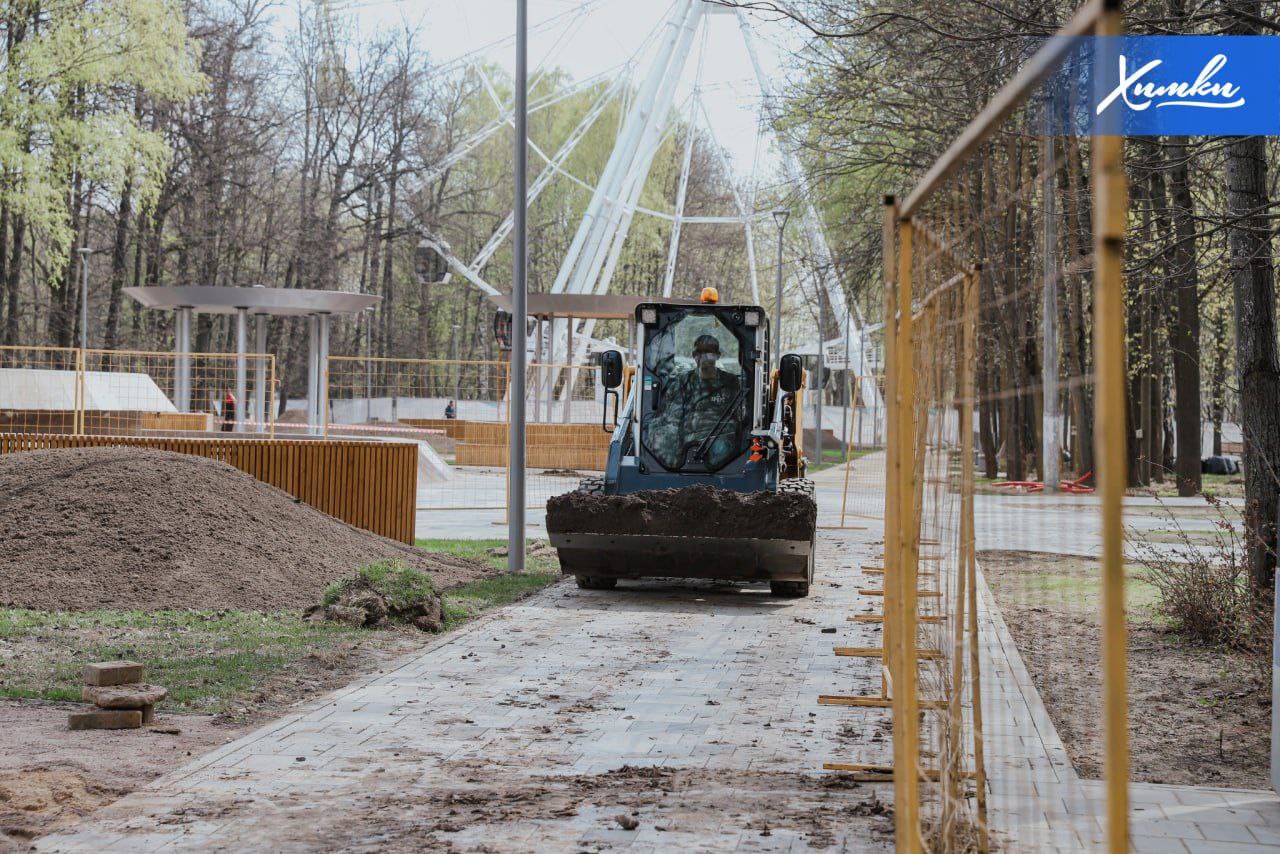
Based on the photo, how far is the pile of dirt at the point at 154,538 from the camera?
420 inches

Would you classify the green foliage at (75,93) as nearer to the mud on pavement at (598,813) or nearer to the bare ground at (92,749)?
the bare ground at (92,749)

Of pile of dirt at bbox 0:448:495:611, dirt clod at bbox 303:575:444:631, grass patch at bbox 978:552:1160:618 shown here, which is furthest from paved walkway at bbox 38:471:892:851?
pile of dirt at bbox 0:448:495:611

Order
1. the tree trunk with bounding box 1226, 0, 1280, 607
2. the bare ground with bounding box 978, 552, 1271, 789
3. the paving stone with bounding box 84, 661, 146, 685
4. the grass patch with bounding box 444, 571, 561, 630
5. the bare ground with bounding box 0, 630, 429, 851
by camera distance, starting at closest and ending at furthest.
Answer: the bare ground with bounding box 0, 630, 429, 851, the bare ground with bounding box 978, 552, 1271, 789, the paving stone with bounding box 84, 661, 146, 685, the tree trunk with bounding box 1226, 0, 1280, 607, the grass patch with bounding box 444, 571, 561, 630

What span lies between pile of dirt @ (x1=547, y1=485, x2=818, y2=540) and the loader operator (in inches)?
59.3

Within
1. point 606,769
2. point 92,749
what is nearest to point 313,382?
point 92,749

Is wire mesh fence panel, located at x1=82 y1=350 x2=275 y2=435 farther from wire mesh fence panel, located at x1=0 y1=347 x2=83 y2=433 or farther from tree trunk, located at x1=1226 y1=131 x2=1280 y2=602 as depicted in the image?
tree trunk, located at x1=1226 y1=131 x2=1280 y2=602

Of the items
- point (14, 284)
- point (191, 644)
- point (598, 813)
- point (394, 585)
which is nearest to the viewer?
point (598, 813)

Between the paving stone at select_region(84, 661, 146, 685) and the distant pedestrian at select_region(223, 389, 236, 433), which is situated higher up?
the distant pedestrian at select_region(223, 389, 236, 433)

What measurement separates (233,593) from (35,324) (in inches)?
1645

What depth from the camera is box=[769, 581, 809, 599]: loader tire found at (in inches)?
483

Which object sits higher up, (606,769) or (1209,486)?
(1209,486)

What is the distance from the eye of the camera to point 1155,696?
26.0 ft

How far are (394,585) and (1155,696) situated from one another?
564 cm

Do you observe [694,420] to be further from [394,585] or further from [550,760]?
[550,760]
